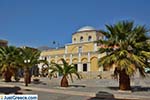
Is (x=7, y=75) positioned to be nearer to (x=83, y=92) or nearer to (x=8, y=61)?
(x=8, y=61)

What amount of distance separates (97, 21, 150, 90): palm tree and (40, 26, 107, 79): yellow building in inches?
1485

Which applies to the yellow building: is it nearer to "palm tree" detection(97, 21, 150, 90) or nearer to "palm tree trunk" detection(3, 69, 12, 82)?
"palm tree trunk" detection(3, 69, 12, 82)

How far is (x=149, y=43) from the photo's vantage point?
23.9 meters

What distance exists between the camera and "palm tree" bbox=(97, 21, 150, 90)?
22812 millimetres

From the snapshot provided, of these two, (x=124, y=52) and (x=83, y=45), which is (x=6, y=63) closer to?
(x=124, y=52)

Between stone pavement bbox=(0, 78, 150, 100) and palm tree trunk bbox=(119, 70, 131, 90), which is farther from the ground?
palm tree trunk bbox=(119, 70, 131, 90)

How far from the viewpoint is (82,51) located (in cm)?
6681

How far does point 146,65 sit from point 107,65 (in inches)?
132

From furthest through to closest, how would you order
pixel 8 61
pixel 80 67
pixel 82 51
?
pixel 82 51 → pixel 80 67 → pixel 8 61

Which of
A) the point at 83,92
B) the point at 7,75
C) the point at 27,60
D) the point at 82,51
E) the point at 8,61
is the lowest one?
the point at 83,92

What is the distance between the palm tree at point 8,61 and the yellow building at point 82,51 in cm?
2917

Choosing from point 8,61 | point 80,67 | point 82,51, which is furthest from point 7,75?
point 82,51

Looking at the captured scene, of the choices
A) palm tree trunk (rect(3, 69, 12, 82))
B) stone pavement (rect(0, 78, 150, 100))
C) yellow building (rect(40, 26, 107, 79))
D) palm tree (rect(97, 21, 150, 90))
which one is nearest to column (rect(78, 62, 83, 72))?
yellow building (rect(40, 26, 107, 79))

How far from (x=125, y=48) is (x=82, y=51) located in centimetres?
4348
